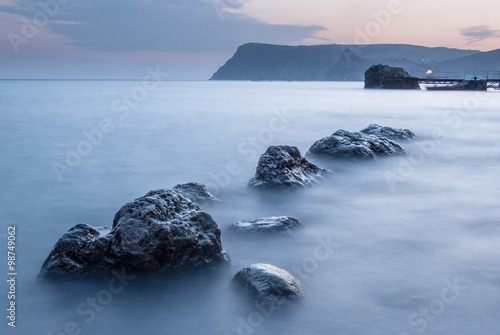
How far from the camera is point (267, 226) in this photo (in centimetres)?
563

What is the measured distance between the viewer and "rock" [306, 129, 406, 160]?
33.5 ft

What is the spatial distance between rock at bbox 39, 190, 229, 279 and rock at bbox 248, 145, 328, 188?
3.53 m

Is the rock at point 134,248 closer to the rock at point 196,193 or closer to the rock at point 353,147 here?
the rock at point 196,193

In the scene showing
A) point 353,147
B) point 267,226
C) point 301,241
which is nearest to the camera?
point 301,241

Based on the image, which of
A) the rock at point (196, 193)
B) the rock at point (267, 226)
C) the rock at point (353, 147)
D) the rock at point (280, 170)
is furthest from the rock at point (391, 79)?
the rock at point (267, 226)

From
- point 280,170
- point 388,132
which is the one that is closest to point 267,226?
point 280,170

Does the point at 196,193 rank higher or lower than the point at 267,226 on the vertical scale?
higher

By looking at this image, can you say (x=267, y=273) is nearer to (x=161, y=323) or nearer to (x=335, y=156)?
(x=161, y=323)

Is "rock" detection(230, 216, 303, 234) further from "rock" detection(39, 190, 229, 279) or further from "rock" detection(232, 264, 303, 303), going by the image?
"rock" detection(232, 264, 303, 303)

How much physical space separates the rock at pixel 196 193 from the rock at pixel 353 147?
407cm

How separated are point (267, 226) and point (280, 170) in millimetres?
2424

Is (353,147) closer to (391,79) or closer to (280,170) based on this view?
(280,170)

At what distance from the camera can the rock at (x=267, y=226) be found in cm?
559

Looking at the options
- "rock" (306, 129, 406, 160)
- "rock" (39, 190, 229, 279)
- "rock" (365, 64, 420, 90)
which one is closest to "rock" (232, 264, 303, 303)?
"rock" (39, 190, 229, 279)
